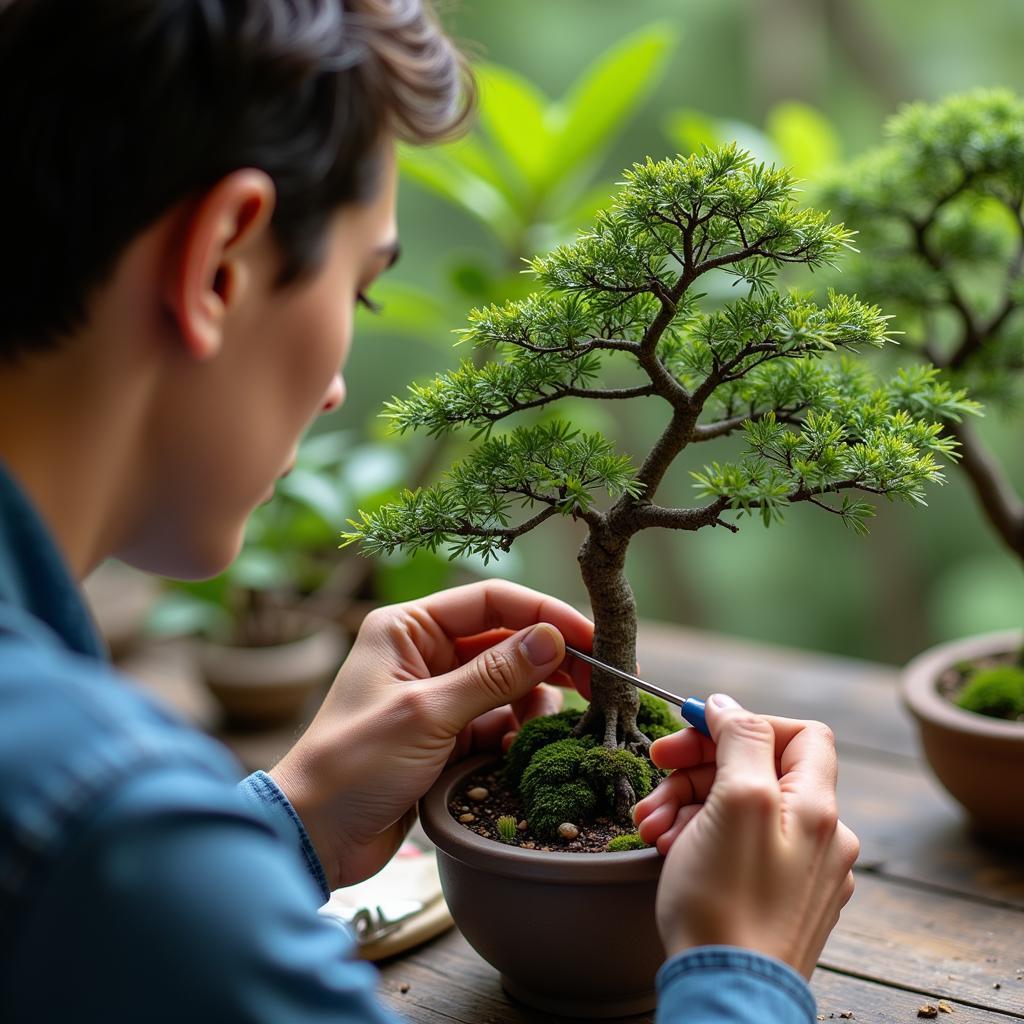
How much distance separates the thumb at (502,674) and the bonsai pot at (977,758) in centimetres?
48

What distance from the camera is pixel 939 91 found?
4098 millimetres

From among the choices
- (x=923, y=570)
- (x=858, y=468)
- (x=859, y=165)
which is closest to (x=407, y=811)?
(x=858, y=468)

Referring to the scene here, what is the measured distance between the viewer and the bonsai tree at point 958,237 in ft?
3.94

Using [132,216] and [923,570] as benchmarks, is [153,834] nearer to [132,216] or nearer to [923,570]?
[132,216]

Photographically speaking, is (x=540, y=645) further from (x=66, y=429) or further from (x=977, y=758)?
(x=977, y=758)

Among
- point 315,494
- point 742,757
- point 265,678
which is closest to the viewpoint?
point 742,757

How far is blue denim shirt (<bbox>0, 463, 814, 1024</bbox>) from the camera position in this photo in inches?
18.4

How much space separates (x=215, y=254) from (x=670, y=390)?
389 millimetres

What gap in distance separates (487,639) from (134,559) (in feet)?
1.20

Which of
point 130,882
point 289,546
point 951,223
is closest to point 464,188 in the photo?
point 289,546

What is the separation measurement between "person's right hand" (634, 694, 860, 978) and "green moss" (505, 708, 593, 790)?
7.2 inches

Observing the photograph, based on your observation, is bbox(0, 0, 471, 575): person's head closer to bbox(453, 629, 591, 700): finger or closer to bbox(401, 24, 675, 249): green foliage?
bbox(453, 629, 591, 700): finger

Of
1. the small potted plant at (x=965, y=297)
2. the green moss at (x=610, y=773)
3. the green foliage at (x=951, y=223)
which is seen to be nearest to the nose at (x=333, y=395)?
the green moss at (x=610, y=773)

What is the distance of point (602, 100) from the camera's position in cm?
190
